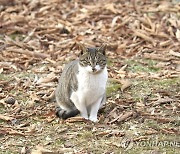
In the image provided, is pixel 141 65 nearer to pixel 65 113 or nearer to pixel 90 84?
pixel 90 84

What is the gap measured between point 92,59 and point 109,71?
1.73 meters

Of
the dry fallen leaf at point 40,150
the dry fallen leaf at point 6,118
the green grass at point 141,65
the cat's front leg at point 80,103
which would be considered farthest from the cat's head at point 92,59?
the green grass at point 141,65

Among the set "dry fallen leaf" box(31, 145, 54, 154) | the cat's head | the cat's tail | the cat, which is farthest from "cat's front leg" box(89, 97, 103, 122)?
"dry fallen leaf" box(31, 145, 54, 154)

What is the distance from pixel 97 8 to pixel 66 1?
837mm

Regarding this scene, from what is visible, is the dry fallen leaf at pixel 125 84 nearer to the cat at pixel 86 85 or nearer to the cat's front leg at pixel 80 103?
the cat at pixel 86 85

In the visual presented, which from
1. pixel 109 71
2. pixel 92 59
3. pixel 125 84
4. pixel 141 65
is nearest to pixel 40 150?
pixel 92 59

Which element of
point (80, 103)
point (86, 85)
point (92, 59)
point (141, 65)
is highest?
point (92, 59)

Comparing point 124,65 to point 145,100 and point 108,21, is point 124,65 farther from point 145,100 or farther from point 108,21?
point 108,21

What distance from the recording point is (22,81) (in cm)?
732

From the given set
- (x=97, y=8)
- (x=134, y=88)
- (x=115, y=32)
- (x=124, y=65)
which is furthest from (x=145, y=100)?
(x=97, y=8)

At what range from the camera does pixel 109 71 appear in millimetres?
7703

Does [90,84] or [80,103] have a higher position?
[90,84]

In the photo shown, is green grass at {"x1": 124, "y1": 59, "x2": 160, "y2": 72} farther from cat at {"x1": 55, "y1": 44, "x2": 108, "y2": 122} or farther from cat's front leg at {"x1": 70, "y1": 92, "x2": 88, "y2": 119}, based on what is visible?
cat's front leg at {"x1": 70, "y1": 92, "x2": 88, "y2": 119}

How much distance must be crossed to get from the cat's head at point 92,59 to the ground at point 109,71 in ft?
1.92
